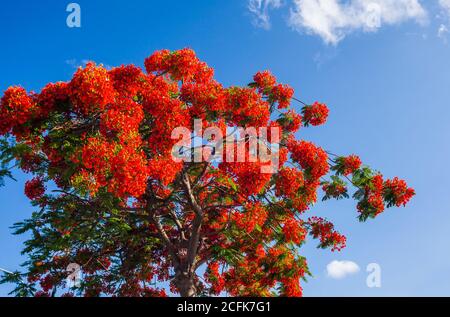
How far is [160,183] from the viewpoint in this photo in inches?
540

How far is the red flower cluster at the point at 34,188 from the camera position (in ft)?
47.2

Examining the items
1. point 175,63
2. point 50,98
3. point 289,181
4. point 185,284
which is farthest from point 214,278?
point 50,98

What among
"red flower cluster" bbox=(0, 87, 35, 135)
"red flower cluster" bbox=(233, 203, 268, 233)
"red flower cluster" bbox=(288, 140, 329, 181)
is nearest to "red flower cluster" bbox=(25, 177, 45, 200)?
"red flower cluster" bbox=(0, 87, 35, 135)

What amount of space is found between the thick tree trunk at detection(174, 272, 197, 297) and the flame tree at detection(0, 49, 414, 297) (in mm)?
33

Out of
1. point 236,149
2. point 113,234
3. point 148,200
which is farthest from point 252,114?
point 113,234

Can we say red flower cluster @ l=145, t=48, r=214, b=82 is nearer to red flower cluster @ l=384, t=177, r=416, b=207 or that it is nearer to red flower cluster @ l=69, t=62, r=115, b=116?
red flower cluster @ l=69, t=62, r=115, b=116

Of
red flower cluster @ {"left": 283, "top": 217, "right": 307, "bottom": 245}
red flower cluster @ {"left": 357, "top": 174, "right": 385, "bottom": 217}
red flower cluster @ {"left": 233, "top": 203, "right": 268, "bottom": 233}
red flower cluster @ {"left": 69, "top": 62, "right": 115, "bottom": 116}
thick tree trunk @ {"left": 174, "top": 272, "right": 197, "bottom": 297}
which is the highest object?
red flower cluster @ {"left": 69, "top": 62, "right": 115, "bottom": 116}

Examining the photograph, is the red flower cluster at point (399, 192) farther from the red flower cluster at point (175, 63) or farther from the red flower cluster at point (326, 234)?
the red flower cluster at point (175, 63)

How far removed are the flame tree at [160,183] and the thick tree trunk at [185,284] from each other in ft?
0.11

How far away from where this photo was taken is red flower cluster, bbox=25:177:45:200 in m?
14.4

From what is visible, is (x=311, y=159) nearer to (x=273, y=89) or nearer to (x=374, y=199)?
(x=374, y=199)

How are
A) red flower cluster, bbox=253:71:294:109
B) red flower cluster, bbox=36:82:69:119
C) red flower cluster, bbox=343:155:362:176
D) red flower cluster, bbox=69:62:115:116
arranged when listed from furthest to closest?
red flower cluster, bbox=253:71:294:109 < red flower cluster, bbox=343:155:362:176 < red flower cluster, bbox=36:82:69:119 < red flower cluster, bbox=69:62:115:116

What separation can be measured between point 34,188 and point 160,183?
3886 millimetres

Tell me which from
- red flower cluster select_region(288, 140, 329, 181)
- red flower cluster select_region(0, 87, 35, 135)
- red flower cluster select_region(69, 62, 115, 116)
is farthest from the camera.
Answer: red flower cluster select_region(288, 140, 329, 181)
